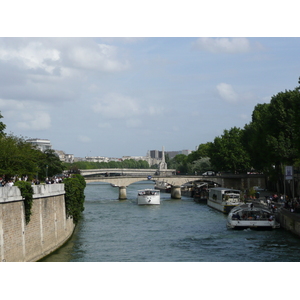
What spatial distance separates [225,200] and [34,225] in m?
36.7

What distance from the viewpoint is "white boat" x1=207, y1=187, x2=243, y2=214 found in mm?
57719

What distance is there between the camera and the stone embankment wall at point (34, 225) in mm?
22594

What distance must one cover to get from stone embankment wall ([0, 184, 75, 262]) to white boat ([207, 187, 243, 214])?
994 inches

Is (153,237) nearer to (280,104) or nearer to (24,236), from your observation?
(24,236)

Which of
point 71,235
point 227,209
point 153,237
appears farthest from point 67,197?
point 227,209

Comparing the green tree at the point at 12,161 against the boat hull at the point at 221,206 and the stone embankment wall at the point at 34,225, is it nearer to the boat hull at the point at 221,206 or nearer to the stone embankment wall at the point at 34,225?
the stone embankment wall at the point at 34,225

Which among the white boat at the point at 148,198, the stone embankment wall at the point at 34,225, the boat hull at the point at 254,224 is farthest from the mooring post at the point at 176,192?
the stone embankment wall at the point at 34,225

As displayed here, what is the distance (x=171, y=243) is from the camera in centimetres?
3431

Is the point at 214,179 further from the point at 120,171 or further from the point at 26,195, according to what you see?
the point at 26,195

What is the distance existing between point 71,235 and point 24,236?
12881mm

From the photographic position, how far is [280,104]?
55.7 meters

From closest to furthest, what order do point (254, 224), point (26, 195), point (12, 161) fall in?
point (26, 195) → point (12, 161) → point (254, 224)

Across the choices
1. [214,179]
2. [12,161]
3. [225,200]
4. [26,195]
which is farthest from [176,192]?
[26,195]

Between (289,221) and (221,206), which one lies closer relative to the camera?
(289,221)
